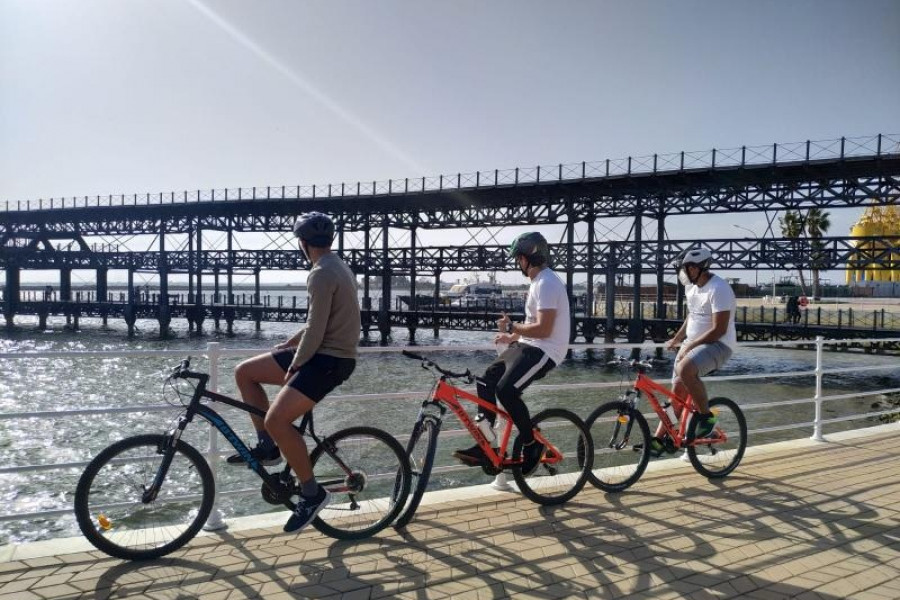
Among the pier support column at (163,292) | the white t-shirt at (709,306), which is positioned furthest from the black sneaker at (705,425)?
the pier support column at (163,292)

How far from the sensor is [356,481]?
4.31m

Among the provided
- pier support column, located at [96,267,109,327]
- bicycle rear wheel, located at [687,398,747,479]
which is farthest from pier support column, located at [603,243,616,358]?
pier support column, located at [96,267,109,327]

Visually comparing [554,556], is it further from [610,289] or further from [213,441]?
[610,289]

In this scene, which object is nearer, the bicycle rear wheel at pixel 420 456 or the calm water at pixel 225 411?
the bicycle rear wheel at pixel 420 456

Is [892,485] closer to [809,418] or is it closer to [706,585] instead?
[706,585]

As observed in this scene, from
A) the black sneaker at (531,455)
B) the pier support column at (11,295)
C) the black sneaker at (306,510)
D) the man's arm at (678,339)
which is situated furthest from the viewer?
the pier support column at (11,295)

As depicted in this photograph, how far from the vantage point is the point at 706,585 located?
3.65 meters

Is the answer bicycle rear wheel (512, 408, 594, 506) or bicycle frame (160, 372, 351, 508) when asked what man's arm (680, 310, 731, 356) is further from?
bicycle frame (160, 372, 351, 508)

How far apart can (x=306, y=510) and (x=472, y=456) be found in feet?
4.24

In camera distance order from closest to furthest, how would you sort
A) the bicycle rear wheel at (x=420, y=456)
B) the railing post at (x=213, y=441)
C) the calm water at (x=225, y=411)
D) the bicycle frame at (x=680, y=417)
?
the railing post at (x=213, y=441) → the bicycle rear wheel at (x=420, y=456) → the bicycle frame at (x=680, y=417) → the calm water at (x=225, y=411)

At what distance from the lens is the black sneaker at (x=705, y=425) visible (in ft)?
18.9

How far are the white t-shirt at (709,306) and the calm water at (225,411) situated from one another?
3.95ft

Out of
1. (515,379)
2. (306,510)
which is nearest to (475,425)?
(515,379)

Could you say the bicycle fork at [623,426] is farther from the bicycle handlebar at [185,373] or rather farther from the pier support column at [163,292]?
the pier support column at [163,292]
